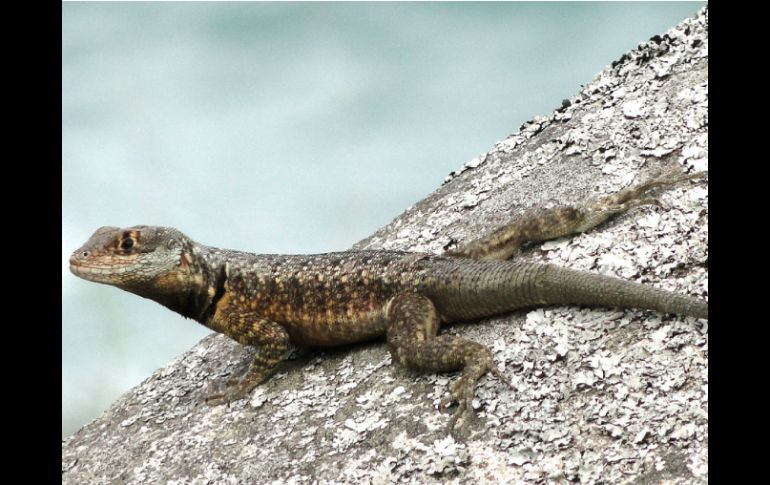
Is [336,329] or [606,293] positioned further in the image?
[336,329]

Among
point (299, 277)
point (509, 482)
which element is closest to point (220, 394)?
point (299, 277)

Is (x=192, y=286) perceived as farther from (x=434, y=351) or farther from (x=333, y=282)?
(x=434, y=351)

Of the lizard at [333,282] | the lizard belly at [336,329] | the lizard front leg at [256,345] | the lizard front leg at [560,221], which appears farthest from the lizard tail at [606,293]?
the lizard front leg at [256,345]

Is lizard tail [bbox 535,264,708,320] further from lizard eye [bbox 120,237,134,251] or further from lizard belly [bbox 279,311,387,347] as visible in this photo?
lizard eye [bbox 120,237,134,251]

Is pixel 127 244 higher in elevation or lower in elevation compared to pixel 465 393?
higher

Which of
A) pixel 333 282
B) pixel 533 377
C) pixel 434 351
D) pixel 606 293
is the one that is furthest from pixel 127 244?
pixel 606 293

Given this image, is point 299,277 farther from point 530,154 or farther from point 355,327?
point 530,154
